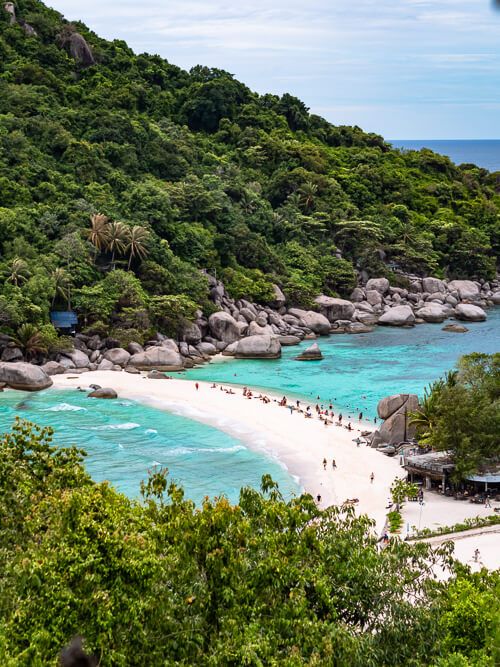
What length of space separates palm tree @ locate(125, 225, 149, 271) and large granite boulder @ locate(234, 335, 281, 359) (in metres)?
10.4

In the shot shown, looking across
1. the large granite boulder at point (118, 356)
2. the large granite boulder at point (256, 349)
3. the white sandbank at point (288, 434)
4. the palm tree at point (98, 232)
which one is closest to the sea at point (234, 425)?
the white sandbank at point (288, 434)

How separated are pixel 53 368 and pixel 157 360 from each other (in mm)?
6256

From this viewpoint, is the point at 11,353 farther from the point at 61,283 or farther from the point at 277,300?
the point at 277,300

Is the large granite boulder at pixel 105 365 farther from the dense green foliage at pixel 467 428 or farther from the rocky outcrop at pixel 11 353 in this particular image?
the dense green foliage at pixel 467 428

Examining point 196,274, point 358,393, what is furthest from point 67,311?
point 358,393

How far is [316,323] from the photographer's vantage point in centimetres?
5841

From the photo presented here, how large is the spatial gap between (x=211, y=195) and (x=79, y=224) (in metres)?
14.6

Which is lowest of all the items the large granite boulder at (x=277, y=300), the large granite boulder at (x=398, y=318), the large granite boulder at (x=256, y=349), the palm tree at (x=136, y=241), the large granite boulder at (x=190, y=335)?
the large granite boulder at (x=256, y=349)

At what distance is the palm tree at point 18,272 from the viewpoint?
46969 millimetres

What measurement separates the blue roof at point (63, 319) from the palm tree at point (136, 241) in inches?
279

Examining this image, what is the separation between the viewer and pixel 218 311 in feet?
180

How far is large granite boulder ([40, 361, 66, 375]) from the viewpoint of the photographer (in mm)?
43281

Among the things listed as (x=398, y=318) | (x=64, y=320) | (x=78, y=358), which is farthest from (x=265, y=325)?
(x=78, y=358)

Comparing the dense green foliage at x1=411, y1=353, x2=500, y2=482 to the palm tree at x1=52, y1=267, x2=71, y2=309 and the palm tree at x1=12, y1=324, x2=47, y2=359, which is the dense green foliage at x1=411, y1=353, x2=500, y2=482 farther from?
the palm tree at x1=52, y1=267, x2=71, y2=309
